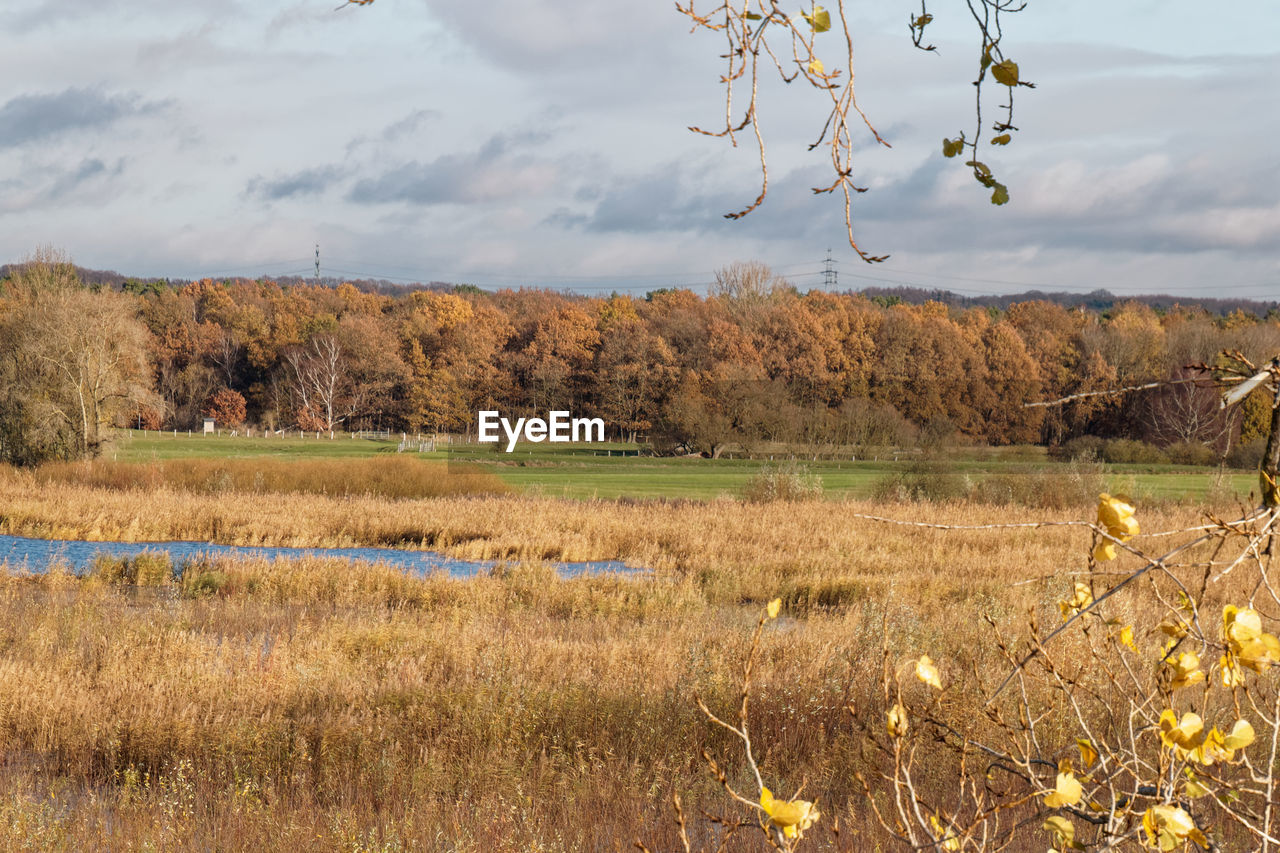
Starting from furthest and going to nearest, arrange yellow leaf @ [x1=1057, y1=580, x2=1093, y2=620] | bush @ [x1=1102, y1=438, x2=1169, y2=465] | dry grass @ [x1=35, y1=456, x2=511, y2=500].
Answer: bush @ [x1=1102, y1=438, x2=1169, y2=465] → dry grass @ [x1=35, y1=456, x2=511, y2=500] → yellow leaf @ [x1=1057, y1=580, x2=1093, y2=620]

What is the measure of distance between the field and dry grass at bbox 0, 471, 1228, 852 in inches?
1.3

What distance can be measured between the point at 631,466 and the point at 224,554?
117 feet

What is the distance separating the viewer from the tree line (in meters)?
60.5

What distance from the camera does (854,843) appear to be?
4.62 metres

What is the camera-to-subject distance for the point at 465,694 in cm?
780

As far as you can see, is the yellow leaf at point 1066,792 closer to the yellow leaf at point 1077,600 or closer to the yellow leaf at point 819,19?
the yellow leaf at point 1077,600

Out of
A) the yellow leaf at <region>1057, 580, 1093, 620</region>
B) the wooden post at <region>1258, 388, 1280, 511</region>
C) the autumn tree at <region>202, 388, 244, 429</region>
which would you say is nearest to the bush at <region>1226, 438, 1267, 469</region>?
the yellow leaf at <region>1057, 580, 1093, 620</region>

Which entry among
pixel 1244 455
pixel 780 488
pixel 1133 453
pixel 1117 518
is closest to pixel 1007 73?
pixel 1117 518

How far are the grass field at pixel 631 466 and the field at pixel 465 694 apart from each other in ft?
58.2

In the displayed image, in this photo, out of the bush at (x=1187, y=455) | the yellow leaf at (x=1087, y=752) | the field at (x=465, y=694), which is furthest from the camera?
the bush at (x=1187, y=455)

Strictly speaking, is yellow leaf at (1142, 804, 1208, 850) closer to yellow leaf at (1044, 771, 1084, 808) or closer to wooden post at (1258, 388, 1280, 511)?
yellow leaf at (1044, 771, 1084, 808)

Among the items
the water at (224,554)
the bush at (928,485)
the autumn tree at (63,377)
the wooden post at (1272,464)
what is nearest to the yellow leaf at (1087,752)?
the wooden post at (1272,464)

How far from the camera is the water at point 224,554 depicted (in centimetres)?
1966

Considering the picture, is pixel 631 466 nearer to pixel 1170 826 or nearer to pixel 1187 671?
pixel 1187 671
